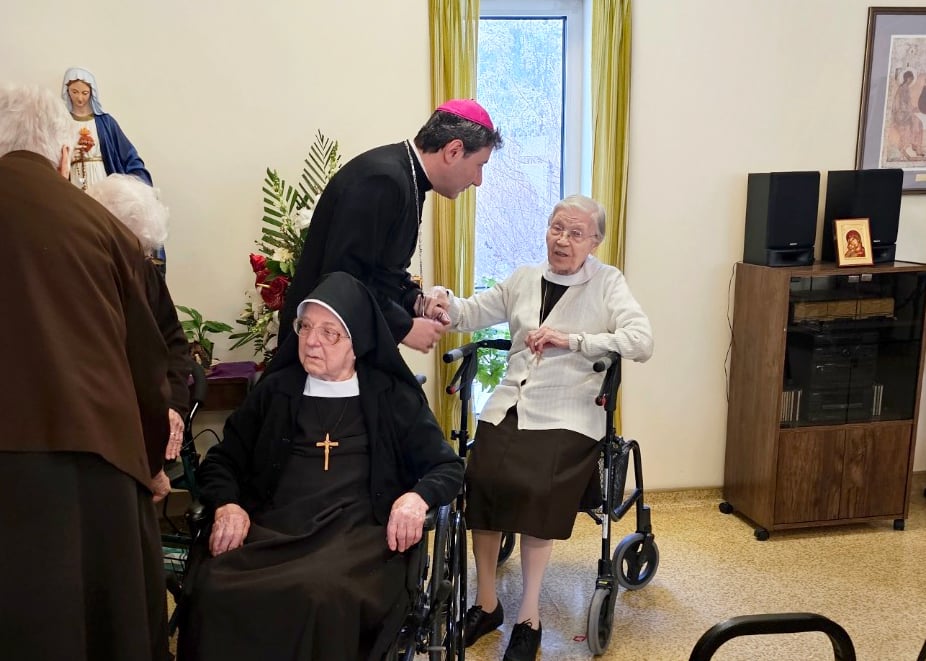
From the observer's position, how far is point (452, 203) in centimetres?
305

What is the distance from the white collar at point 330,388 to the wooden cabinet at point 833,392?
76.7 inches

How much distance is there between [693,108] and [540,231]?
86 centimetres

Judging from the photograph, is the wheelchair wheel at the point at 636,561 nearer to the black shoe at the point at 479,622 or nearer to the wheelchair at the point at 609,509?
the wheelchair at the point at 609,509

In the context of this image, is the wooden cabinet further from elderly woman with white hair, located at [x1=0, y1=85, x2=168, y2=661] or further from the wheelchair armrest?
elderly woman with white hair, located at [x1=0, y1=85, x2=168, y2=661]

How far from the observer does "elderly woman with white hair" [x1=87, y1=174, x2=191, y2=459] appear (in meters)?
1.96

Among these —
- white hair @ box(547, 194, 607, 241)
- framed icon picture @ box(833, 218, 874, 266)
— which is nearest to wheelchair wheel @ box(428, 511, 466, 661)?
white hair @ box(547, 194, 607, 241)

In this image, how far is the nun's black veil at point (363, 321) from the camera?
1.83 metres

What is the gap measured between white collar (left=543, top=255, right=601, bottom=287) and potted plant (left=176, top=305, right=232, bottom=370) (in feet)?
4.33

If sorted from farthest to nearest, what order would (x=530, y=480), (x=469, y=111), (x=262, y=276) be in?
(x=262, y=276)
(x=530, y=480)
(x=469, y=111)

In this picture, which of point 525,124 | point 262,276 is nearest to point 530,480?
point 262,276

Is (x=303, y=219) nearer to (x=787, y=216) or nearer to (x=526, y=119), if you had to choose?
(x=526, y=119)

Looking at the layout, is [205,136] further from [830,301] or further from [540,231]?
[830,301]

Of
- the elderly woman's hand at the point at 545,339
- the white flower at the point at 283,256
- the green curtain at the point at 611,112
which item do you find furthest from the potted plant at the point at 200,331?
the green curtain at the point at 611,112

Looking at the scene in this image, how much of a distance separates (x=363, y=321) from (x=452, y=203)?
51.2 inches
